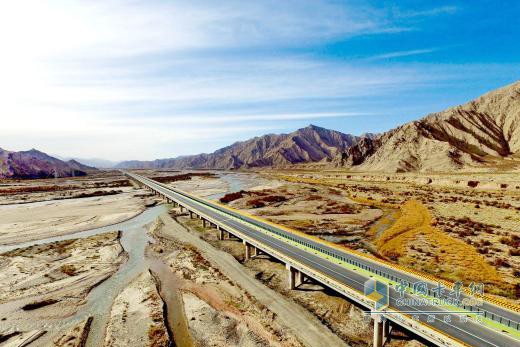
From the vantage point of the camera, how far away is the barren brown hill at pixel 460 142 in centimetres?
14788

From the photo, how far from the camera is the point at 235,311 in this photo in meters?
27.4

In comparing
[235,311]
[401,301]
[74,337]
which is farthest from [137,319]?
[401,301]

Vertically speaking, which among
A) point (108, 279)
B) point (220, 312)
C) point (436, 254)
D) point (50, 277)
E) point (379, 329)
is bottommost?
point (220, 312)

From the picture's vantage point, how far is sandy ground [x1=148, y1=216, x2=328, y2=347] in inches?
918

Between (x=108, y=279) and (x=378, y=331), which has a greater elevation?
(x=378, y=331)

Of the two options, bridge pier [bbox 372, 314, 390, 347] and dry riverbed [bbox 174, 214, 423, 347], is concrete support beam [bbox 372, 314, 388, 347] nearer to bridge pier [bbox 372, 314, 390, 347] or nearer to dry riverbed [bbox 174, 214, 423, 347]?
bridge pier [bbox 372, 314, 390, 347]

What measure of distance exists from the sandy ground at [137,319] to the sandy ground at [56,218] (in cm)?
3760

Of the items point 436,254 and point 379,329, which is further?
point 436,254

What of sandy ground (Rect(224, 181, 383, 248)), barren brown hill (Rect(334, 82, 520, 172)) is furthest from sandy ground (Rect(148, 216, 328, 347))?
barren brown hill (Rect(334, 82, 520, 172))

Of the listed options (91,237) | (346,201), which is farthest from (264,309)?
(346,201)

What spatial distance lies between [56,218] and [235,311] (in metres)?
67.6

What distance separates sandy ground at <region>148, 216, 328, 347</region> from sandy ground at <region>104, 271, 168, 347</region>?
8.78 feet

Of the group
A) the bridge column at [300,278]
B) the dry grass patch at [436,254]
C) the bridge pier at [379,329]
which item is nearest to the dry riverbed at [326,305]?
the bridge column at [300,278]

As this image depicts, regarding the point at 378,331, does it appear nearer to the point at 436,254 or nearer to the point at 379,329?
the point at 379,329
